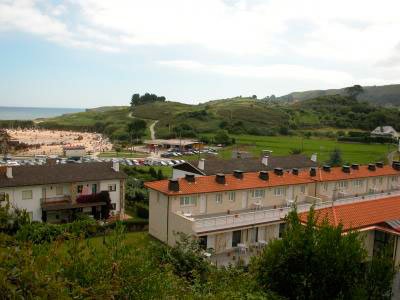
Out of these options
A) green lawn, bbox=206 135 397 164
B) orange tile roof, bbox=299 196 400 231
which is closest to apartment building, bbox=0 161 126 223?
orange tile roof, bbox=299 196 400 231

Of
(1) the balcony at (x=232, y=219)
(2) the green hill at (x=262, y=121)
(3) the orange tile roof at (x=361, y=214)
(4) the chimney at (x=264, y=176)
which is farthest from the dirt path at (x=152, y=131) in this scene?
(3) the orange tile roof at (x=361, y=214)

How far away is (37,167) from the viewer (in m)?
46.0

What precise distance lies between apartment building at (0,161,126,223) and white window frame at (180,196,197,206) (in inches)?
466

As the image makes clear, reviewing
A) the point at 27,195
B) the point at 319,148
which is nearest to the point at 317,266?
the point at 27,195

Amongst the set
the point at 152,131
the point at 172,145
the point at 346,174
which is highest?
the point at 346,174

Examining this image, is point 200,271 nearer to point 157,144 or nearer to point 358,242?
point 358,242

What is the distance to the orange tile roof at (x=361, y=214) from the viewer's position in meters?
30.7

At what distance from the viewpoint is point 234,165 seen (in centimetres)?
5212

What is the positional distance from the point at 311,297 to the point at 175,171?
113 ft

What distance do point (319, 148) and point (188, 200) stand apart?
8021 cm

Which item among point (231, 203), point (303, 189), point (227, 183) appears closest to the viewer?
point (231, 203)

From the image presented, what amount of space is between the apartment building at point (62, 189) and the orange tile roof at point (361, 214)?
2448 cm

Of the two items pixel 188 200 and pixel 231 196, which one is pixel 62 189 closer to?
pixel 188 200

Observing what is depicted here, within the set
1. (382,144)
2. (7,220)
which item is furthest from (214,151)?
(7,220)
